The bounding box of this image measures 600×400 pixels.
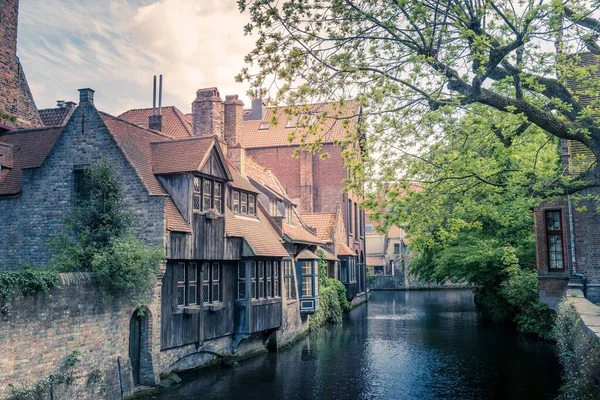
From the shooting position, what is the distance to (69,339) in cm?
1254

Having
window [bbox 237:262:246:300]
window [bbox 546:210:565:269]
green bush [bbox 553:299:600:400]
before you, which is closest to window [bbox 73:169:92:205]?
window [bbox 237:262:246:300]

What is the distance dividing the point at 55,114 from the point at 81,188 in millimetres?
10639

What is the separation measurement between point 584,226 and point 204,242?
14849 millimetres

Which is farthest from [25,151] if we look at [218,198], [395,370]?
[395,370]

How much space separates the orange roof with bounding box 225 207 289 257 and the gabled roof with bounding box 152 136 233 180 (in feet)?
6.94

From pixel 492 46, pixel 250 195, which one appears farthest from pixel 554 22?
pixel 250 195

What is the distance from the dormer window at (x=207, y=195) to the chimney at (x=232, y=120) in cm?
561

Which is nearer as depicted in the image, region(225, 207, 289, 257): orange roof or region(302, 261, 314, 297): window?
region(225, 207, 289, 257): orange roof

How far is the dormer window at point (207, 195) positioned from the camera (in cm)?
1761

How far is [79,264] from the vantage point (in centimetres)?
1441

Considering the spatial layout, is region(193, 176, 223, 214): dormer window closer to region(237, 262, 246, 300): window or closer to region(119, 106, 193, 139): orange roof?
region(237, 262, 246, 300): window

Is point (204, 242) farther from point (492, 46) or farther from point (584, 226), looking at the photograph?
point (584, 226)

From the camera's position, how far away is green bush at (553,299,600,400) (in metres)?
9.34

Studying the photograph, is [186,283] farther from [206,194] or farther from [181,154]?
[181,154]
